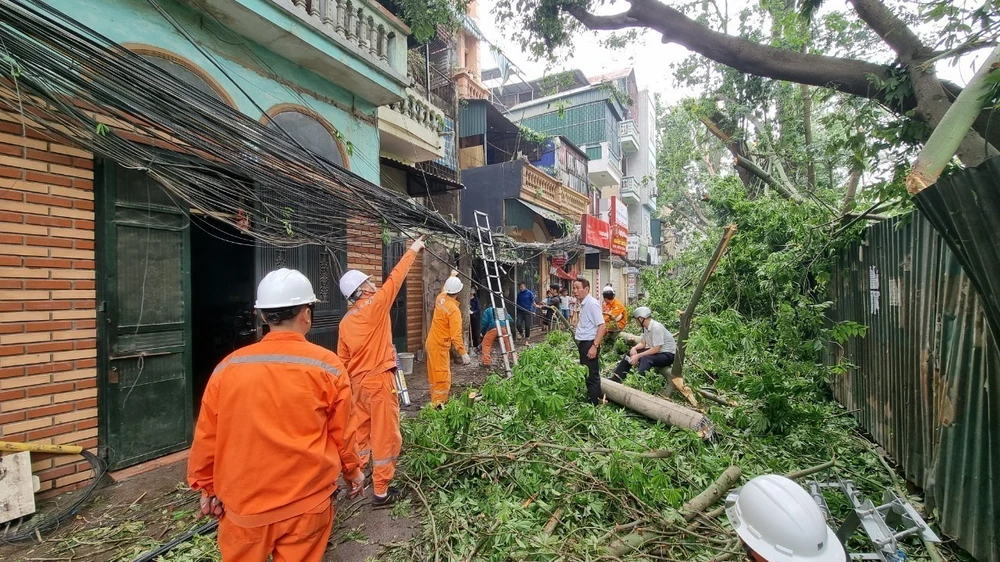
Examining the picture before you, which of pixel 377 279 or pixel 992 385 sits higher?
pixel 377 279

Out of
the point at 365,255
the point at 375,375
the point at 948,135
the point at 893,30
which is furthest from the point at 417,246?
the point at 893,30

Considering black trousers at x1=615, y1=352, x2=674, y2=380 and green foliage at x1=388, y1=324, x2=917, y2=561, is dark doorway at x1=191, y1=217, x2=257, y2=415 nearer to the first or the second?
green foliage at x1=388, y1=324, x2=917, y2=561

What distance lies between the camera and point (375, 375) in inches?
135

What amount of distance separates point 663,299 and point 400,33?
25.6 feet

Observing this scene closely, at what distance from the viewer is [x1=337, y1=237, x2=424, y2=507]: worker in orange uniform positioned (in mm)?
3295

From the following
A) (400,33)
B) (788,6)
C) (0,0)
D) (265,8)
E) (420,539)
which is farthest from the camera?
(788,6)

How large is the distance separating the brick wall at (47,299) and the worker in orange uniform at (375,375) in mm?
1940

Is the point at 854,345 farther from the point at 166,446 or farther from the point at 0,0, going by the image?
the point at 0,0

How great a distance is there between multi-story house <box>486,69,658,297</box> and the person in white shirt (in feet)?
32.3

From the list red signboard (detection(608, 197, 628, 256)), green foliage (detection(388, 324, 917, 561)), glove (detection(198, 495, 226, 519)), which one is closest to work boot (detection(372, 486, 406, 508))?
green foliage (detection(388, 324, 917, 561))

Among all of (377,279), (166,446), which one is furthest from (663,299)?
(166,446)

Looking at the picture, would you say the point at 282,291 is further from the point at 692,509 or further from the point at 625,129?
the point at 625,129

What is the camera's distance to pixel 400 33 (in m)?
5.90

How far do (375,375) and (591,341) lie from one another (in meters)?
2.98
